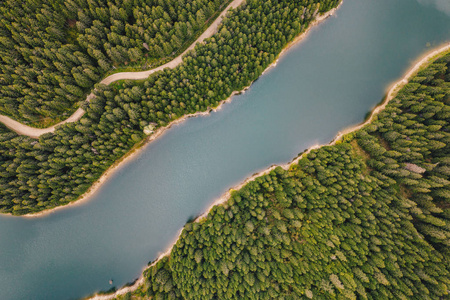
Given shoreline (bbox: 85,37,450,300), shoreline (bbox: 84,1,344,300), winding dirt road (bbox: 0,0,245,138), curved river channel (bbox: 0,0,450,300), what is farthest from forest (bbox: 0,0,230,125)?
shoreline (bbox: 85,37,450,300)

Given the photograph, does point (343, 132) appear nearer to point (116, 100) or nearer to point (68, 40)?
point (116, 100)

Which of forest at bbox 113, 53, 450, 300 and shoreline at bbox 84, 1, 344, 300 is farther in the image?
shoreline at bbox 84, 1, 344, 300

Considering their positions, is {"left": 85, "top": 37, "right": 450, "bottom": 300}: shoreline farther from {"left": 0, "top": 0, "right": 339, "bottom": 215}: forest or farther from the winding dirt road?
the winding dirt road

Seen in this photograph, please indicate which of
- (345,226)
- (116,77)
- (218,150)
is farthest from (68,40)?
(345,226)

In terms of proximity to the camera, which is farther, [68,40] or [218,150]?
[218,150]

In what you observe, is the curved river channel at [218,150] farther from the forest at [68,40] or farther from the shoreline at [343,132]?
the forest at [68,40]

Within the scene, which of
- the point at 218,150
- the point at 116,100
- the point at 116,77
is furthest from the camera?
the point at 218,150

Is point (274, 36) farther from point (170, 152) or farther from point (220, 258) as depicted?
point (220, 258)
